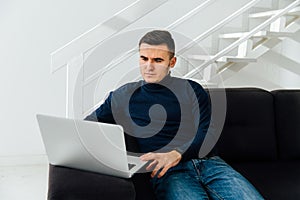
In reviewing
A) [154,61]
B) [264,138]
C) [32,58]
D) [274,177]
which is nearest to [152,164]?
[154,61]

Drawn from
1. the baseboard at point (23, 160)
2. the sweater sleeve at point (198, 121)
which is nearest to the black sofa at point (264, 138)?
the sweater sleeve at point (198, 121)

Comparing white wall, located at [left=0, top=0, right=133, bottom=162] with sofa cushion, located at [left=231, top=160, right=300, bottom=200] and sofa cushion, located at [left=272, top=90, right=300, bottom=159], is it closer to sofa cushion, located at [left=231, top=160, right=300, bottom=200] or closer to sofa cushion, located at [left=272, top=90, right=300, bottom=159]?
sofa cushion, located at [left=272, top=90, right=300, bottom=159]

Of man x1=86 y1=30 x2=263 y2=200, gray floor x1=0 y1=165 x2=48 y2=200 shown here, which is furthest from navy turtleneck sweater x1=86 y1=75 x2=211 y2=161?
gray floor x1=0 y1=165 x2=48 y2=200

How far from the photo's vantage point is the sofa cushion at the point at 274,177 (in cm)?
184

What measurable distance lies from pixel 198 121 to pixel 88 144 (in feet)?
1.88

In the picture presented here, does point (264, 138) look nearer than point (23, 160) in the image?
Yes

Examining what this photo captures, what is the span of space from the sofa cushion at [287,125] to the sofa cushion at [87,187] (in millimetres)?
1140

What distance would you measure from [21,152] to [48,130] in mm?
1887

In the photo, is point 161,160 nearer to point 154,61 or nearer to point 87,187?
point 87,187

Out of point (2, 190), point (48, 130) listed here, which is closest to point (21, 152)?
point (2, 190)

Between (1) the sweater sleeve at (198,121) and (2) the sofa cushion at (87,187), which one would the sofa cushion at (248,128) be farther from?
(2) the sofa cushion at (87,187)

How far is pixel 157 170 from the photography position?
160cm

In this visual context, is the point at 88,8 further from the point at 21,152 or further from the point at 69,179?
the point at 69,179

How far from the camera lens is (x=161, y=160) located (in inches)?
62.2
